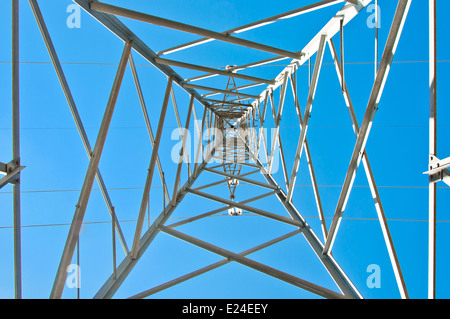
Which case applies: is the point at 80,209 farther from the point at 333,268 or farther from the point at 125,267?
the point at 333,268

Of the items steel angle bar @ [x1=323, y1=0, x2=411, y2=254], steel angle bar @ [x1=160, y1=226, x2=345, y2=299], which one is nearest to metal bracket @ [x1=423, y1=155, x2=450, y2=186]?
steel angle bar @ [x1=323, y1=0, x2=411, y2=254]

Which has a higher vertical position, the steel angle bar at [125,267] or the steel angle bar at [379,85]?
the steel angle bar at [379,85]

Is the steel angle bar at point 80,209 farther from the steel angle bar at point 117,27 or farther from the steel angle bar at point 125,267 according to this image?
the steel angle bar at point 125,267

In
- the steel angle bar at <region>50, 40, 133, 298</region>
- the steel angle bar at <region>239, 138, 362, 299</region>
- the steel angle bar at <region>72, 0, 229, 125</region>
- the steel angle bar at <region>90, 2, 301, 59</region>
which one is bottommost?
the steel angle bar at <region>239, 138, 362, 299</region>

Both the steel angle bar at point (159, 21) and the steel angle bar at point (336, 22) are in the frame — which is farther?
the steel angle bar at point (336, 22)

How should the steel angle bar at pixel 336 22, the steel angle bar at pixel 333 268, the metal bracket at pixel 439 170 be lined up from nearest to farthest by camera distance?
the metal bracket at pixel 439 170 < the steel angle bar at pixel 333 268 < the steel angle bar at pixel 336 22

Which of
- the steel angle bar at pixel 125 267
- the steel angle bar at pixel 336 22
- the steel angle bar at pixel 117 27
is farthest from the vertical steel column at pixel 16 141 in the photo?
the steel angle bar at pixel 336 22

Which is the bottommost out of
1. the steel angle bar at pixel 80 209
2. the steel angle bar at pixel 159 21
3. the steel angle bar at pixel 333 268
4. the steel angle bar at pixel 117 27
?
the steel angle bar at pixel 333 268

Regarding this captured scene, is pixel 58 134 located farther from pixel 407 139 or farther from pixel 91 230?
pixel 407 139

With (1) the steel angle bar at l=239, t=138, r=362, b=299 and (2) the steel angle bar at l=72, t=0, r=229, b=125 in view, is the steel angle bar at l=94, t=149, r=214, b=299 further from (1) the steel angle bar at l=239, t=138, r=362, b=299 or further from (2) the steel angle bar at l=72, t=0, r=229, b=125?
(2) the steel angle bar at l=72, t=0, r=229, b=125

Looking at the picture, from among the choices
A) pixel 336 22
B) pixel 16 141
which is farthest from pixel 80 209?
pixel 336 22

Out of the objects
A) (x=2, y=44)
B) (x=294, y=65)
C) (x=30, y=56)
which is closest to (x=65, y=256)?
(x=294, y=65)
